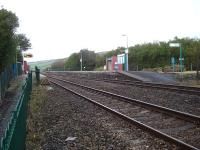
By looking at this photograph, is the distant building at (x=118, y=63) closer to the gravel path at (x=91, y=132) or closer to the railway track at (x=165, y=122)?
the railway track at (x=165, y=122)

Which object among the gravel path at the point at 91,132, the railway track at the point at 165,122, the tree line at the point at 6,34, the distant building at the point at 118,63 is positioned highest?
the tree line at the point at 6,34

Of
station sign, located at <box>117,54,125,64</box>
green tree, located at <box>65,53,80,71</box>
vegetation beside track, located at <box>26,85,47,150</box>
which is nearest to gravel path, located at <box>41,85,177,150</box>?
vegetation beside track, located at <box>26,85,47,150</box>

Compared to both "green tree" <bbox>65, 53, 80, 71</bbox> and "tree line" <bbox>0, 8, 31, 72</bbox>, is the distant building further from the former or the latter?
"tree line" <bbox>0, 8, 31, 72</bbox>

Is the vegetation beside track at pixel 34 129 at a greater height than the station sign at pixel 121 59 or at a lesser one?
lesser

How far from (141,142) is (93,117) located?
15.4 feet

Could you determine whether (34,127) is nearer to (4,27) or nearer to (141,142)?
(141,142)

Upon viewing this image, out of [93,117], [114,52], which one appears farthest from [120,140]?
[114,52]

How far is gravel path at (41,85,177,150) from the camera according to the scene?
9852 millimetres

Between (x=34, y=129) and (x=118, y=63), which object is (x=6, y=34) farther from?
(x=118, y=63)

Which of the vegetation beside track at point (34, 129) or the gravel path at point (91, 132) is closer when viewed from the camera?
the gravel path at point (91, 132)

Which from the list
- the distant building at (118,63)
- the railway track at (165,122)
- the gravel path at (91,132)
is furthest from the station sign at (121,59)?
the gravel path at (91,132)

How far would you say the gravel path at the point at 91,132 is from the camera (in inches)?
388

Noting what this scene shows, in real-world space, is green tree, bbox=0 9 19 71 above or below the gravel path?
above

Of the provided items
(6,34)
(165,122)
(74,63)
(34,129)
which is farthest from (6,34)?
(74,63)
